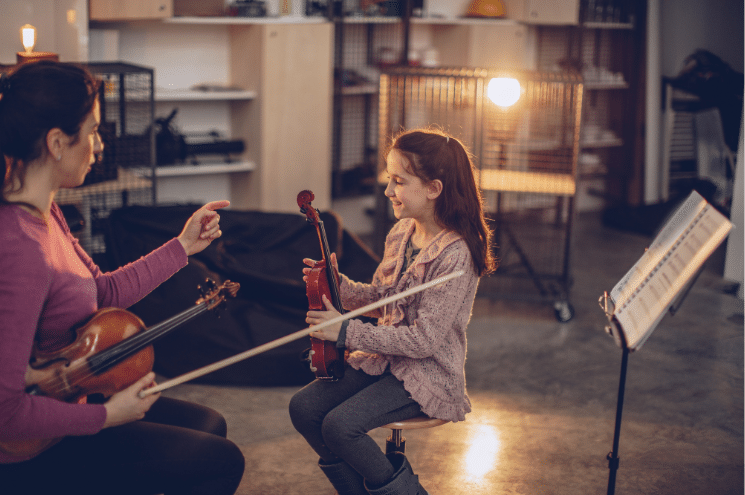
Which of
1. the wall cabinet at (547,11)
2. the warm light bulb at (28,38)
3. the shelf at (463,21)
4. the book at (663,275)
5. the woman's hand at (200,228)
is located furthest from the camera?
the wall cabinet at (547,11)

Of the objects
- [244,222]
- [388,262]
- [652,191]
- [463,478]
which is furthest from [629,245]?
[388,262]

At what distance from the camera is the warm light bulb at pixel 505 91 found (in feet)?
11.2

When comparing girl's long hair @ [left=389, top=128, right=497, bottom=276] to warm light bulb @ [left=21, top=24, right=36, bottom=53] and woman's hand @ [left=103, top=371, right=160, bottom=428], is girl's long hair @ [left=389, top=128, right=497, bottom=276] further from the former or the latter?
warm light bulb @ [left=21, top=24, right=36, bottom=53]

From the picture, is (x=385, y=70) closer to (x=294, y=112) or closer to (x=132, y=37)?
(x=294, y=112)

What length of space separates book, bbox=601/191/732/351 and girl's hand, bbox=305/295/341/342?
58 cm

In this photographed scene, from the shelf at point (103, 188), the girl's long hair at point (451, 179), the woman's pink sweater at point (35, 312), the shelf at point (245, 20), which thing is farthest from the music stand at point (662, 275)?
the shelf at point (245, 20)

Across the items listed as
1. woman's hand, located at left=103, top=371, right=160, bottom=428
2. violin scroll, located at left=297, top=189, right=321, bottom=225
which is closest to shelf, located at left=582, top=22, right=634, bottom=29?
violin scroll, located at left=297, top=189, right=321, bottom=225

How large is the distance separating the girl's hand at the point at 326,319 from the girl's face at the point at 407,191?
29cm

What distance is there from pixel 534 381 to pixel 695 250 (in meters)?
1.59

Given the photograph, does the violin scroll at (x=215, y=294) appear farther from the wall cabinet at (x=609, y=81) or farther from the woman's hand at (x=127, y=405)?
the wall cabinet at (x=609, y=81)

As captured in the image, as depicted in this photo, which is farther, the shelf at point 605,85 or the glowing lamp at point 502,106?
the shelf at point 605,85

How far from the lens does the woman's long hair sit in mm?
1346

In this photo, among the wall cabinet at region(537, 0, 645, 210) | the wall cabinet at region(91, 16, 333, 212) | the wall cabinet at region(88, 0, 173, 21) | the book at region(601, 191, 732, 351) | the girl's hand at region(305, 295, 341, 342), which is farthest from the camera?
the wall cabinet at region(537, 0, 645, 210)

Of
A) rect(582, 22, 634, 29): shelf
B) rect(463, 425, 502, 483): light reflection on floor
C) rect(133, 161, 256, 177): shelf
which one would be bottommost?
rect(463, 425, 502, 483): light reflection on floor
